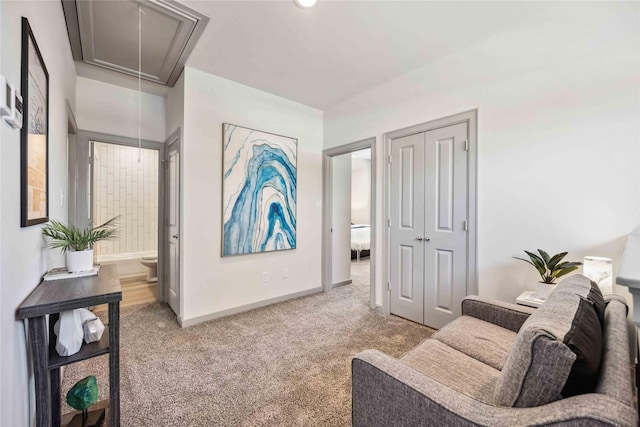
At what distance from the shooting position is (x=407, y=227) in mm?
2994

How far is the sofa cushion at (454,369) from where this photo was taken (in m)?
1.17

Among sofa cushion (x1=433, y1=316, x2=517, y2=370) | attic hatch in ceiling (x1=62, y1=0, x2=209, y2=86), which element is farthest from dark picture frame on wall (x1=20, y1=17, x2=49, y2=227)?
sofa cushion (x1=433, y1=316, x2=517, y2=370)

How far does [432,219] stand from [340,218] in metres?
1.75

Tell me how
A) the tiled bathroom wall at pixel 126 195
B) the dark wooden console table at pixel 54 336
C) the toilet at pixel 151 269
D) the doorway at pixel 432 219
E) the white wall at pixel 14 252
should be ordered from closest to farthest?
the white wall at pixel 14 252 → the dark wooden console table at pixel 54 336 → the doorway at pixel 432 219 → the toilet at pixel 151 269 → the tiled bathroom wall at pixel 126 195

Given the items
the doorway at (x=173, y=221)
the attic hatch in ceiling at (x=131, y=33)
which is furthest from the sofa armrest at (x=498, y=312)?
the attic hatch in ceiling at (x=131, y=33)

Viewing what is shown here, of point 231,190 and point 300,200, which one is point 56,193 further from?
point 300,200

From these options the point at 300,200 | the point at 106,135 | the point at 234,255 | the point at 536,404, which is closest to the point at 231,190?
the point at 234,255

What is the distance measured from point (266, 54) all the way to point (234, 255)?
2.14 metres

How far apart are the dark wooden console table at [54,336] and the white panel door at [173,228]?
1.52m

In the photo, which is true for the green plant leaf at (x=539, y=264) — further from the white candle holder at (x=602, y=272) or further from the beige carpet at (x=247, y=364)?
the beige carpet at (x=247, y=364)

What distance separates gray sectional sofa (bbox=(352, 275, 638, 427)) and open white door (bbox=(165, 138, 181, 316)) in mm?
2544

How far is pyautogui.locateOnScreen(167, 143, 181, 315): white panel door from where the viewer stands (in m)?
2.96

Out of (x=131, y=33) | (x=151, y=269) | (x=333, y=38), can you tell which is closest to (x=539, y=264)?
(x=333, y=38)

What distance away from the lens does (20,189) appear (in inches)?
43.4
